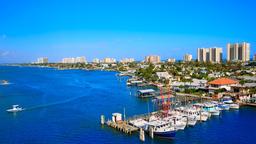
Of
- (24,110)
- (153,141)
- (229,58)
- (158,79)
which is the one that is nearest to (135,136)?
(153,141)

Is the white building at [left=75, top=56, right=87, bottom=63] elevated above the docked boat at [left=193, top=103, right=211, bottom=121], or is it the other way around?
the white building at [left=75, top=56, right=87, bottom=63]

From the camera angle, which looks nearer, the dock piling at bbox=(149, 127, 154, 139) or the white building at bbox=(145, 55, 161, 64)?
the dock piling at bbox=(149, 127, 154, 139)

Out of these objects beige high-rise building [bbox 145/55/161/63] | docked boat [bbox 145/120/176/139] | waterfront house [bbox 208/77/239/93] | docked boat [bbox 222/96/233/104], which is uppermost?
beige high-rise building [bbox 145/55/161/63]

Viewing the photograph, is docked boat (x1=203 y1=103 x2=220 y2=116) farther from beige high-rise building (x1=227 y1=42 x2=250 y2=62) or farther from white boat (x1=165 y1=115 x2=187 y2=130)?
beige high-rise building (x1=227 y1=42 x2=250 y2=62)

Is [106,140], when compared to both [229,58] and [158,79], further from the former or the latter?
[229,58]

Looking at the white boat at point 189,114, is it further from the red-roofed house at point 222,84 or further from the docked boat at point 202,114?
the red-roofed house at point 222,84

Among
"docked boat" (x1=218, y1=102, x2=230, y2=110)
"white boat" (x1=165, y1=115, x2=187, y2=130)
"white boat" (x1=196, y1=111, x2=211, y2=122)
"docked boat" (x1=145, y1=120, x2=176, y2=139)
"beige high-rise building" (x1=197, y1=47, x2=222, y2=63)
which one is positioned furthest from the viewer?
"beige high-rise building" (x1=197, y1=47, x2=222, y2=63)

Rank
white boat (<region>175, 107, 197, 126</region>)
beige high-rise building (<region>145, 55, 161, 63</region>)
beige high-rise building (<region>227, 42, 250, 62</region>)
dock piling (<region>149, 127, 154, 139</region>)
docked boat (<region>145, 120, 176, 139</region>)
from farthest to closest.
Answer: beige high-rise building (<region>145, 55, 161, 63</region>) < beige high-rise building (<region>227, 42, 250, 62</region>) < white boat (<region>175, 107, 197, 126</region>) < dock piling (<region>149, 127, 154, 139</region>) < docked boat (<region>145, 120, 176, 139</region>)

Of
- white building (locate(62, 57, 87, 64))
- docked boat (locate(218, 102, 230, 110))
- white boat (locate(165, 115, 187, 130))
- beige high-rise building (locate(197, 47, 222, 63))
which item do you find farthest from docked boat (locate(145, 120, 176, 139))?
white building (locate(62, 57, 87, 64))
